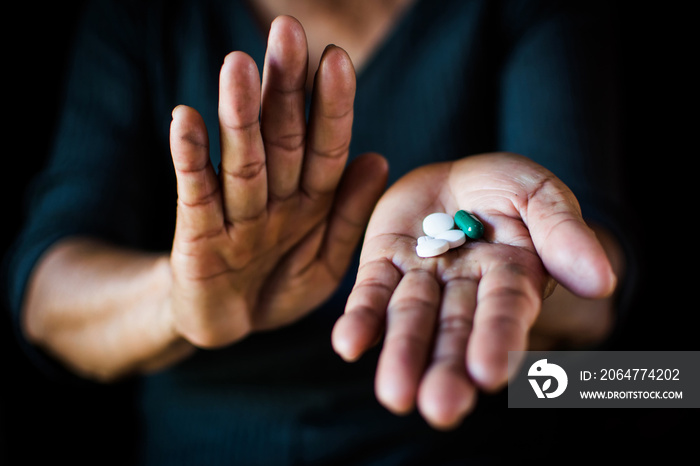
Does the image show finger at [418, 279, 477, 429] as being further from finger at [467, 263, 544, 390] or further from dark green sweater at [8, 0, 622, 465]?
dark green sweater at [8, 0, 622, 465]

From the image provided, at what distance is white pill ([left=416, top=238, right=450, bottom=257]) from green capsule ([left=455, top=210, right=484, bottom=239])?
0.18 feet

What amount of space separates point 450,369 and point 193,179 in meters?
0.42

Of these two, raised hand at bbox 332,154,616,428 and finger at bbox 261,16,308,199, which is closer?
raised hand at bbox 332,154,616,428

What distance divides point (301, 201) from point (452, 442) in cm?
64

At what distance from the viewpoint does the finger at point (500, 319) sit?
1.55 feet

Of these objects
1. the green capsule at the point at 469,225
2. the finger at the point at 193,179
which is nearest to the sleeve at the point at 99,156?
the finger at the point at 193,179

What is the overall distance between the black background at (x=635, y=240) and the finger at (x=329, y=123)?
0.71 meters

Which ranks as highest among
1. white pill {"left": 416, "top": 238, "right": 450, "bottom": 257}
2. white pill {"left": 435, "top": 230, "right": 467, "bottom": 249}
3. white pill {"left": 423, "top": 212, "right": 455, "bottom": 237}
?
white pill {"left": 423, "top": 212, "right": 455, "bottom": 237}

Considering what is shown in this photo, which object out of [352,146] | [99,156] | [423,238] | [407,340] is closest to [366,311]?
[407,340]

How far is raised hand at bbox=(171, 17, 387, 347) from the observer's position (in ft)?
2.23

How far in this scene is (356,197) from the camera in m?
0.89

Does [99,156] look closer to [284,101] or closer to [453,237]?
[284,101]

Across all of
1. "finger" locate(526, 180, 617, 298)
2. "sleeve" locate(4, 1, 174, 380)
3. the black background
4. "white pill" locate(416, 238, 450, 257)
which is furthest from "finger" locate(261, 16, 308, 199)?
the black background

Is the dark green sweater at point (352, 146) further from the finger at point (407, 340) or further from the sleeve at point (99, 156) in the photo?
the finger at point (407, 340)
